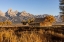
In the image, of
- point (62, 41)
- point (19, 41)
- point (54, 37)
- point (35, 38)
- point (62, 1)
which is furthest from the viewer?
point (62, 1)

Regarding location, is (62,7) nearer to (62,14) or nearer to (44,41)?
A: (62,14)

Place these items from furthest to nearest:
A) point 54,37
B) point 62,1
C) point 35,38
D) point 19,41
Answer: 1. point 62,1
2. point 54,37
3. point 35,38
4. point 19,41

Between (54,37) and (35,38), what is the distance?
2809 millimetres

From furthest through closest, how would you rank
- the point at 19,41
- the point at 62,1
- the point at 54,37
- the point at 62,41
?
the point at 62,1
the point at 54,37
the point at 62,41
the point at 19,41

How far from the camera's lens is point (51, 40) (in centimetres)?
1234

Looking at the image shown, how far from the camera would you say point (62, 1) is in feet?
187

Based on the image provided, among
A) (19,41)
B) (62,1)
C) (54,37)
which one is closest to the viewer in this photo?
(19,41)

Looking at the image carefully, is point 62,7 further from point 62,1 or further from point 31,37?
point 31,37

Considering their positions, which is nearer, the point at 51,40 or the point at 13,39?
the point at 13,39

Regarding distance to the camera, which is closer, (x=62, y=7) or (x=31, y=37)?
(x=31, y=37)

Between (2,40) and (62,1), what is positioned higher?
(62,1)

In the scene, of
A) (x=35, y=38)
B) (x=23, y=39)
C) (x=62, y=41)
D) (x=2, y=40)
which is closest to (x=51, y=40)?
(x=62, y=41)

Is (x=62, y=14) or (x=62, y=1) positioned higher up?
(x=62, y=1)

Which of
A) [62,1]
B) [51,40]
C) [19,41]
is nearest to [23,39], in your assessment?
[19,41]
